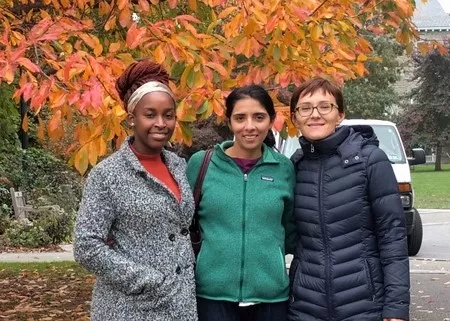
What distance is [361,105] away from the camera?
4175cm

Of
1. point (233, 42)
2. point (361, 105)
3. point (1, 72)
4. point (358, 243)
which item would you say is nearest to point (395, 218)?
point (358, 243)

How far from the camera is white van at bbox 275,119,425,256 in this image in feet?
32.9

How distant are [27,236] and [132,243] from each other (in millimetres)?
11510

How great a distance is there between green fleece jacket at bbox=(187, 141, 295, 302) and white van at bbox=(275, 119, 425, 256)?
21.5 feet

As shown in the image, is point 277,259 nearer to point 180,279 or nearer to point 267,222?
point 267,222

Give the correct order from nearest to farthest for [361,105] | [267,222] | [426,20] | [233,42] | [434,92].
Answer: [267,222] → [233,42] → [361,105] → [434,92] → [426,20]

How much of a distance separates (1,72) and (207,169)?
57.0 inches

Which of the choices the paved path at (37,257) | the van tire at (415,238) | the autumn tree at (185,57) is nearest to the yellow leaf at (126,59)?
the autumn tree at (185,57)

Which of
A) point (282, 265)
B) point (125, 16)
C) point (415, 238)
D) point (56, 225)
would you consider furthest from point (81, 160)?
point (56, 225)

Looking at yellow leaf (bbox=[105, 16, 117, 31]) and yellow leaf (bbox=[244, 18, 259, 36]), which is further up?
yellow leaf (bbox=[105, 16, 117, 31])

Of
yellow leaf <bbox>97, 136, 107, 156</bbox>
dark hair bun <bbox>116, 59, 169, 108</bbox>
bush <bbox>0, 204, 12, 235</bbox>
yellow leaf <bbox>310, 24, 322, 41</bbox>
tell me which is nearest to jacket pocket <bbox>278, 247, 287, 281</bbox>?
dark hair bun <bbox>116, 59, 169, 108</bbox>

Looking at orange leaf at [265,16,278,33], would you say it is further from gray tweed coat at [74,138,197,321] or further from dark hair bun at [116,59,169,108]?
gray tweed coat at [74,138,197,321]

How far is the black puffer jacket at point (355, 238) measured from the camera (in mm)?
3074

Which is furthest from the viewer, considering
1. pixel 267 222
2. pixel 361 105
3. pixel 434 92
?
pixel 434 92
